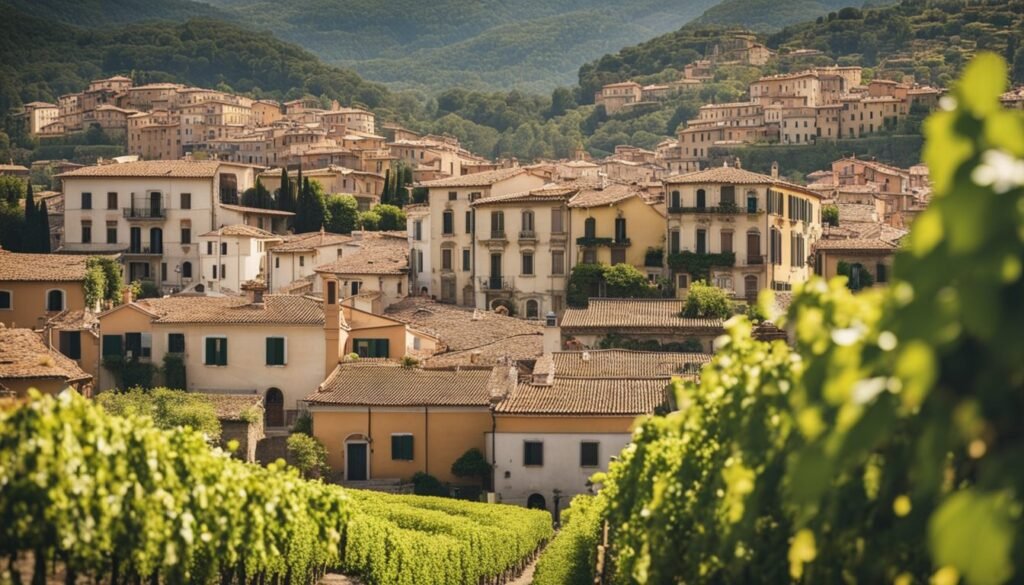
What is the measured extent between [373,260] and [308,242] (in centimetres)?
701

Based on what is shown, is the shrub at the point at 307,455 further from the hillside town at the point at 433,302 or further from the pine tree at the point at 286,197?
the pine tree at the point at 286,197

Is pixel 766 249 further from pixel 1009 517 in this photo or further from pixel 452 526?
pixel 1009 517

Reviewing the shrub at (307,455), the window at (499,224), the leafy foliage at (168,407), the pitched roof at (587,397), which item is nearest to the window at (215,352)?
the leafy foliage at (168,407)

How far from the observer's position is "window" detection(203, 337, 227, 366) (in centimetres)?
5700

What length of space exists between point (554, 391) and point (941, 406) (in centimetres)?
4439

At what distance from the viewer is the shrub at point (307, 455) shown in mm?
49719

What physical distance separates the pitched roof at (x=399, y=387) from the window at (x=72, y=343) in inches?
362

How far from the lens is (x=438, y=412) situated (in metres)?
51.1

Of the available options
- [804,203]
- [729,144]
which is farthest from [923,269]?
[729,144]

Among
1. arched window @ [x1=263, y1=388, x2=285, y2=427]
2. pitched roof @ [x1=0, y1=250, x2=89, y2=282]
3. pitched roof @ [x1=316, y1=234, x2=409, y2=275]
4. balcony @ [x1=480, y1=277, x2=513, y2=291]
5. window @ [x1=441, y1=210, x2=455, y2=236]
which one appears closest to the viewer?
arched window @ [x1=263, y1=388, x2=285, y2=427]

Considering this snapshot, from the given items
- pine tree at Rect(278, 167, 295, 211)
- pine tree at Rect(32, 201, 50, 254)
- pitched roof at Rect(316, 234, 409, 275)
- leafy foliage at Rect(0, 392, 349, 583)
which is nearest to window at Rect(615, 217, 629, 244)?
pitched roof at Rect(316, 234, 409, 275)

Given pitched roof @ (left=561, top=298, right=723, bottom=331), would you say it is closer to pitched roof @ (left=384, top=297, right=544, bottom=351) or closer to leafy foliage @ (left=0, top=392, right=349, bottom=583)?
pitched roof @ (left=384, top=297, right=544, bottom=351)

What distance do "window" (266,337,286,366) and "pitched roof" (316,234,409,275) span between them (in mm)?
19367

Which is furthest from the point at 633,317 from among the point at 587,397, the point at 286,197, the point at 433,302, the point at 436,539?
the point at 286,197
